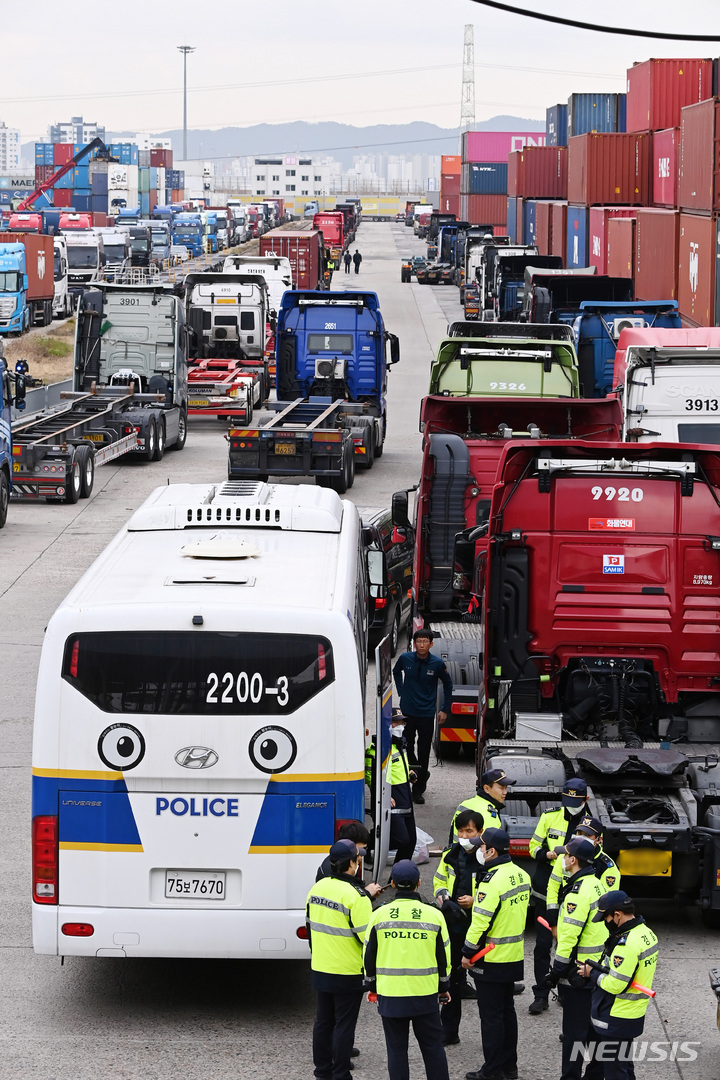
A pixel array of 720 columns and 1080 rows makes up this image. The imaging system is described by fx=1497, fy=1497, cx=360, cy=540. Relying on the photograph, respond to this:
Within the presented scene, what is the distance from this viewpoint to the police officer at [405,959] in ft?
22.3

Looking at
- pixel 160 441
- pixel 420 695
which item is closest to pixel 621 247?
pixel 160 441

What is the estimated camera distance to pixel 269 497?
9875 millimetres

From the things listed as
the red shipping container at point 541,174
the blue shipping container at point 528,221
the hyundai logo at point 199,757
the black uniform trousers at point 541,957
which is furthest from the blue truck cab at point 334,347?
the red shipping container at point 541,174

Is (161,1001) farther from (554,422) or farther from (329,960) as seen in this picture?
(554,422)

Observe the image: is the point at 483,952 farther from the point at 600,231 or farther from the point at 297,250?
the point at 297,250

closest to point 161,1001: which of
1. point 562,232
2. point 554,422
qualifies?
point 554,422

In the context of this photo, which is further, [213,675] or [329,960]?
[213,675]

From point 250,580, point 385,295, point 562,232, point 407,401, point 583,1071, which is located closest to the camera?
point 583,1071

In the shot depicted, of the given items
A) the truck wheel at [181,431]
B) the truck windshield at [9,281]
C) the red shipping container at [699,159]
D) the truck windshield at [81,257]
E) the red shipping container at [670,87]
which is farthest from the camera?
the truck windshield at [81,257]

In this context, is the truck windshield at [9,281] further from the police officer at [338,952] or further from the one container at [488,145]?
the one container at [488,145]

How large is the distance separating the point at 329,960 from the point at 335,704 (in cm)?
130

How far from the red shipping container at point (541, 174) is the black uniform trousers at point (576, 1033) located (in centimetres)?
6494

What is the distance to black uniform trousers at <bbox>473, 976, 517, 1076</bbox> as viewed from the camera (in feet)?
24.5

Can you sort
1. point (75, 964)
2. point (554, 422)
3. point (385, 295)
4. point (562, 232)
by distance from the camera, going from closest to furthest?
1. point (75, 964)
2. point (554, 422)
3. point (562, 232)
4. point (385, 295)
